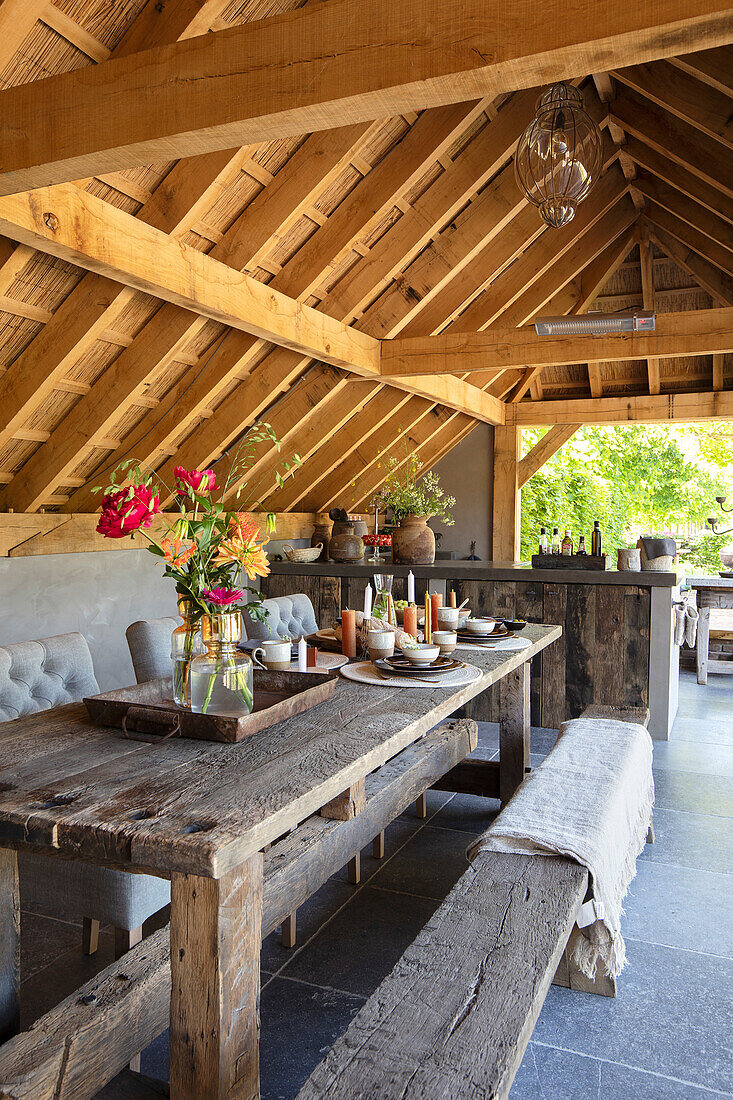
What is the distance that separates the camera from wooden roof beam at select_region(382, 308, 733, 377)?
5.02 metres

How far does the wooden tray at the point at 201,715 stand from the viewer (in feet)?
5.65

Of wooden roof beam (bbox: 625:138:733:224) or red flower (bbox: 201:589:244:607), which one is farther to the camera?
wooden roof beam (bbox: 625:138:733:224)

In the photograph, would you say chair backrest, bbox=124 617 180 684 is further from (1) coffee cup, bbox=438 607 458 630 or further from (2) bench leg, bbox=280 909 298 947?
(1) coffee cup, bbox=438 607 458 630

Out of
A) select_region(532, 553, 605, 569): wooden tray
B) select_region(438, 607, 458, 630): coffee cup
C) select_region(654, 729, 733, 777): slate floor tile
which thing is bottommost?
select_region(654, 729, 733, 777): slate floor tile

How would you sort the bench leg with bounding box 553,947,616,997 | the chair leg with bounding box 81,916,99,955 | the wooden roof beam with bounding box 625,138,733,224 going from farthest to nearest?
the wooden roof beam with bounding box 625,138,733,224 < the chair leg with bounding box 81,916,99,955 < the bench leg with bounding box 553,947,616,997

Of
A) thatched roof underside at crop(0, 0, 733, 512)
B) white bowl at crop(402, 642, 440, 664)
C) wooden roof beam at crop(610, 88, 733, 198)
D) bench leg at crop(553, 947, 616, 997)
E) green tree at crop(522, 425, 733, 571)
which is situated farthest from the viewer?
green tree at crop(522, 425, 733, 571)

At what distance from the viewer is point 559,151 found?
262 cm

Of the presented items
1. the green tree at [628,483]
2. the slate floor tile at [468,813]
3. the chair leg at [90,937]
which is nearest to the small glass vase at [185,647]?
the chair leg at [90,937]

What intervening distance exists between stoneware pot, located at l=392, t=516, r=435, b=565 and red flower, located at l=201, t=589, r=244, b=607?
346 centimetres

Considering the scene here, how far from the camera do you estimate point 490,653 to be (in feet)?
9.13

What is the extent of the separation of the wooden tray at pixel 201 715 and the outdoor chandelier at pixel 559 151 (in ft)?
5.90

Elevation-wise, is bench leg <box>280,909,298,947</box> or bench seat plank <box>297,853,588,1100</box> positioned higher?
bench seat plank <box>297,853,588,1100</box>

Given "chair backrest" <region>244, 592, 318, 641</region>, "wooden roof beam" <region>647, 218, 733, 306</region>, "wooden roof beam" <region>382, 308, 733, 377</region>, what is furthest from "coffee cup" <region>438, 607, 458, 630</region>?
"wooden roof beam" <region>647, 218, 733, 306</region>

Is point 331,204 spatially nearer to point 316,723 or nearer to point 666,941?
point 316,723
